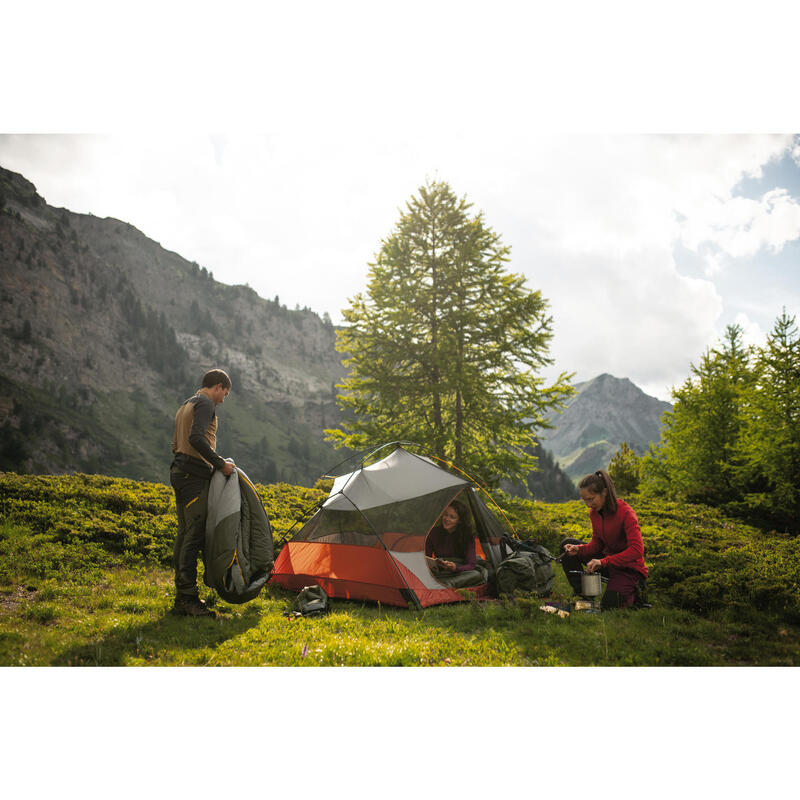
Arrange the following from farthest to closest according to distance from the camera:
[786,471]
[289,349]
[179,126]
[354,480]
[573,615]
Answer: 1. [289,349]
2. [786,471]
3. [354,480]
4. [179,126]
5. [573,615]

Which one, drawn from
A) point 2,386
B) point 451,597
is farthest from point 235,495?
point 2,386

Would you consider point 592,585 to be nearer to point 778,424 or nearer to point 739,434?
point 778,424

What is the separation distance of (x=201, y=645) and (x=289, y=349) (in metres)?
198

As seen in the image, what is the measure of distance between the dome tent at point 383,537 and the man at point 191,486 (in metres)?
1.74

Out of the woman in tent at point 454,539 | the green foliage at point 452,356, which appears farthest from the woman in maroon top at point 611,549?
the green foliage at point 452,356

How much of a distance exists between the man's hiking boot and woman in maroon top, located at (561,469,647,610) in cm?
475

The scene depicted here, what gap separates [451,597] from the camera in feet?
21.8

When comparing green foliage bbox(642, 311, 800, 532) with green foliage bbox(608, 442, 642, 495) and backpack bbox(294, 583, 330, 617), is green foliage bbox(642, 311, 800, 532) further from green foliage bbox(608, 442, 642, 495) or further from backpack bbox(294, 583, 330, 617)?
backpack bbox(294, 583, 330, 617)

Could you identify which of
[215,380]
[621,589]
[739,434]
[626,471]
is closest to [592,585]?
[621,589]

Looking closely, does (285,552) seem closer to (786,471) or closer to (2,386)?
(786,471)

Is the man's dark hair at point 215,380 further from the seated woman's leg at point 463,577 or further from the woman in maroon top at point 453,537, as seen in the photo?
the seated woman's leg at point 463,577

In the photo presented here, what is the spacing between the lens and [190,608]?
564cm

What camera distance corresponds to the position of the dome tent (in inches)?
263

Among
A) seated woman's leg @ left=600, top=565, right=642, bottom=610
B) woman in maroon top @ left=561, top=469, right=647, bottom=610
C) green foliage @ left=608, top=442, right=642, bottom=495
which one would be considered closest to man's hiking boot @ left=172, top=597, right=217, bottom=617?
woman in maroon top @ left=561, top=469, right=647, bottom=610
